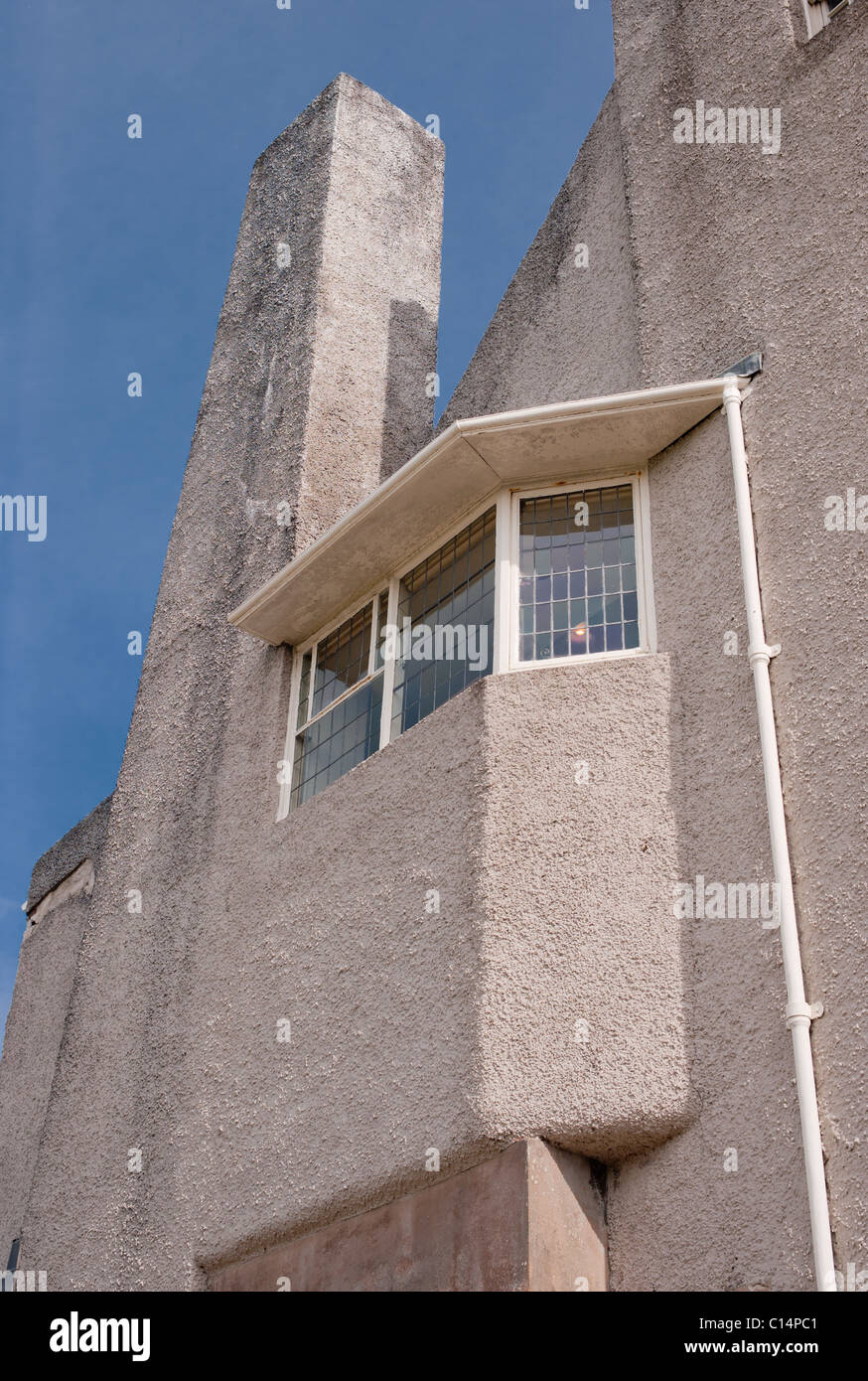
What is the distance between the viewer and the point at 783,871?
755cm

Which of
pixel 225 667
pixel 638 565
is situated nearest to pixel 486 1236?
pixel 638 565

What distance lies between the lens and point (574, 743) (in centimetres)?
876

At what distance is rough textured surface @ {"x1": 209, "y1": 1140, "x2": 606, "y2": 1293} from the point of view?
7.28 m

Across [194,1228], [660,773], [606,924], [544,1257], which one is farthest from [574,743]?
[194,1228]

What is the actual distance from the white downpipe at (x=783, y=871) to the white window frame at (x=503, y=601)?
832mm

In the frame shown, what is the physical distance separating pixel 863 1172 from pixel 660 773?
2.62 metres

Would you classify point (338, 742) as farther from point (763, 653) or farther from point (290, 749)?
point (763, 653)

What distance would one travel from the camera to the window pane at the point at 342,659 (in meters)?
11.1

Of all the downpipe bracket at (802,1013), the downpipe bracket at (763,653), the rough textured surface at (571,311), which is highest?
the rough textured surface at (571,311)

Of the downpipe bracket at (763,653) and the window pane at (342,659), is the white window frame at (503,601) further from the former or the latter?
the downpipe bracket at (763,653)

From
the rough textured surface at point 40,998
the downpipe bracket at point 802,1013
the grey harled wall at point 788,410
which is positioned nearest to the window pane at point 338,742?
the grey harled wall at point 788,410

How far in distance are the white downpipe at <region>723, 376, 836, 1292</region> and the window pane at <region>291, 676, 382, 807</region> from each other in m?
3.07

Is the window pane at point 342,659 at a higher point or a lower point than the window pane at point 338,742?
higher

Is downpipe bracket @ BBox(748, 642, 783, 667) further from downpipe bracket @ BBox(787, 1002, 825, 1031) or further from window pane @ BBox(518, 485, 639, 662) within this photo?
downpipe bracket @ BBox(787, 1002, 825, 1031)
